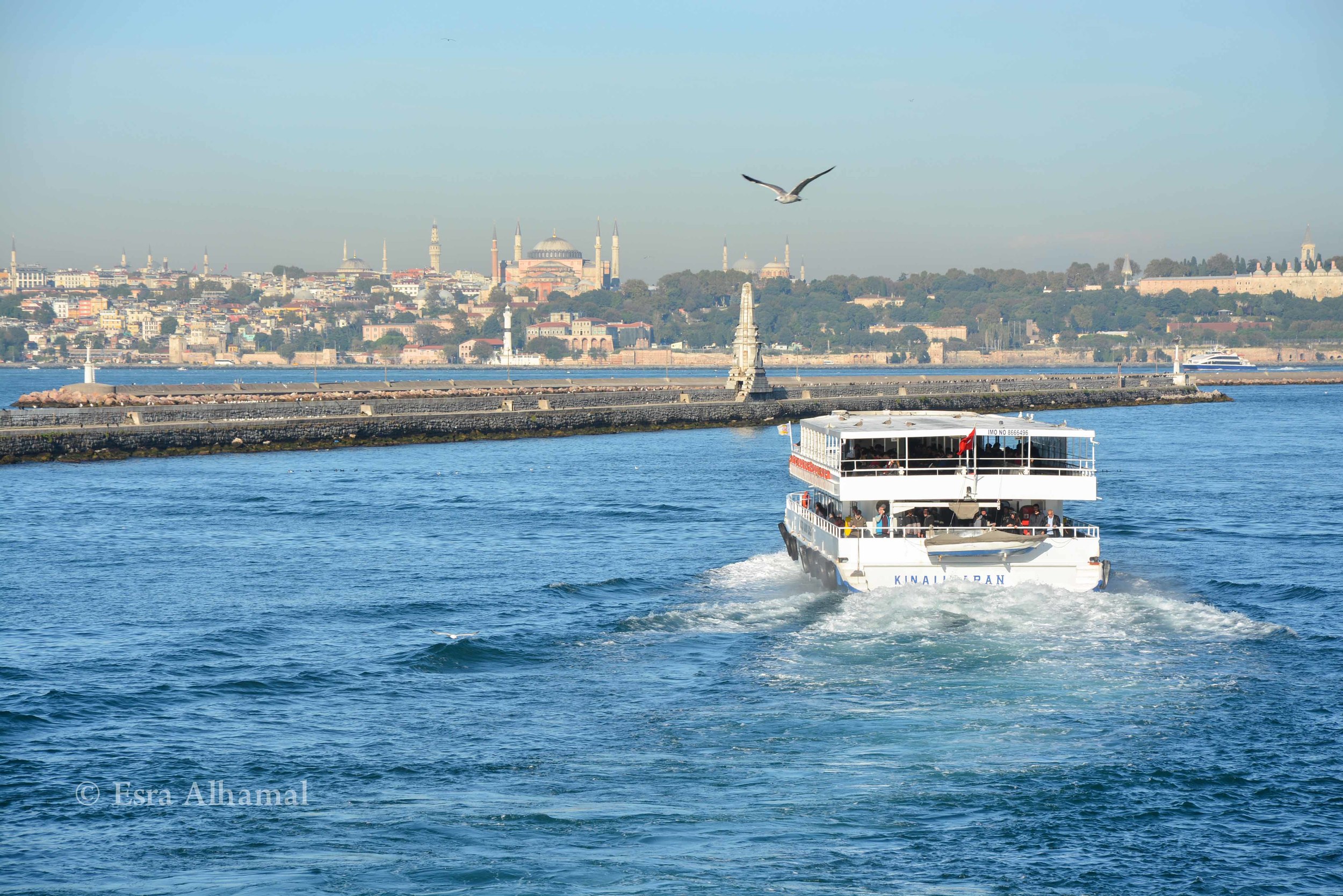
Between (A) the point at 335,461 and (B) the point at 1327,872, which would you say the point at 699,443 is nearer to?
(A) the point at 335,461

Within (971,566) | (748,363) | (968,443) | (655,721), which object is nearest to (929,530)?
(971,566)

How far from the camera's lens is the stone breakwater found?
57750mm

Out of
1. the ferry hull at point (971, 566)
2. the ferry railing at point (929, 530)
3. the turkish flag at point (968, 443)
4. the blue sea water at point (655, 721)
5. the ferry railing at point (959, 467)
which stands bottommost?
the blue sea water at point (655, 721)

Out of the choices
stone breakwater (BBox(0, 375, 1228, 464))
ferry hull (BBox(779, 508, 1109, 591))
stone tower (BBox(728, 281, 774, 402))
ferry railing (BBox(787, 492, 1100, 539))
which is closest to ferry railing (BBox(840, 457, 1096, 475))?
ferry railing (BBox(787, 492, 1100, 539))

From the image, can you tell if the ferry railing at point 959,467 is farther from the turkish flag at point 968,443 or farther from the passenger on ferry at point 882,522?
the passenger on ferry at point 882,522

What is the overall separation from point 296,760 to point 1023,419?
618 inches

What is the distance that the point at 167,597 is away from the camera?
25.9 m

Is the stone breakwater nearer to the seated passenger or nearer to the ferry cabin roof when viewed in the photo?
the ferry cabin roof

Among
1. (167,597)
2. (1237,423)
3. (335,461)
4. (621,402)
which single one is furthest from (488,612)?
(1237,423)

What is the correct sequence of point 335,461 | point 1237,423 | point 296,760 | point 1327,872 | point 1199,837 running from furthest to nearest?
1. point 1237,423
2. point 335,461
3. point 296,760
4. point 1199,837
5. point 1327,872

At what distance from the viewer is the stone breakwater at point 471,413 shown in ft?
189

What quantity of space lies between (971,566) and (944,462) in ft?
10.9

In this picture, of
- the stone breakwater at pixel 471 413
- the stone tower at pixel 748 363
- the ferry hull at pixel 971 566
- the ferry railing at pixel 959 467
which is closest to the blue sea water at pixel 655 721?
the ferry hull at pixel 971 566

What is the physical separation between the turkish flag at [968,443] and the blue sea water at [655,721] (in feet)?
8.64
